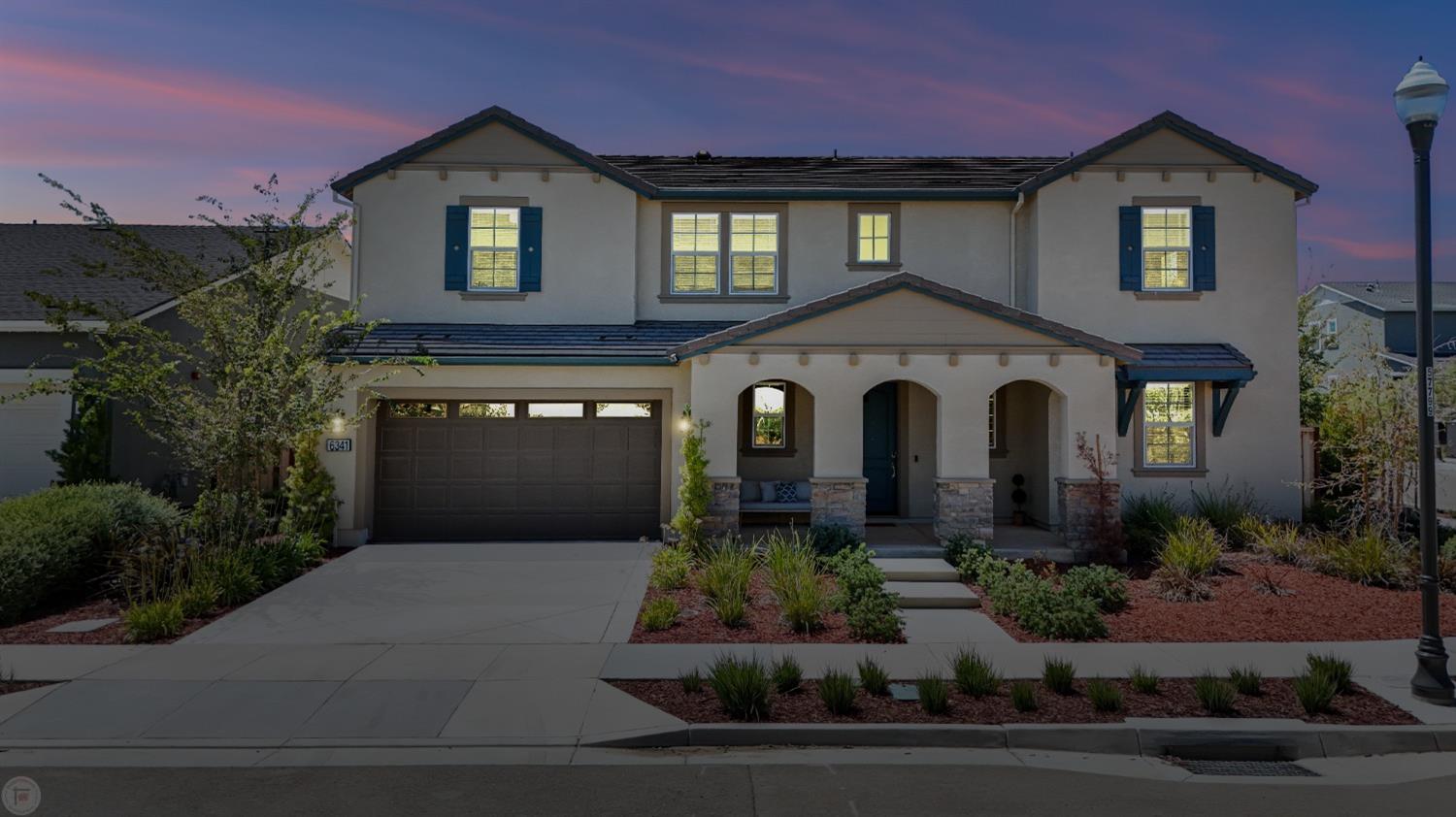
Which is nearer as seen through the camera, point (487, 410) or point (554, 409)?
point (487, 410)

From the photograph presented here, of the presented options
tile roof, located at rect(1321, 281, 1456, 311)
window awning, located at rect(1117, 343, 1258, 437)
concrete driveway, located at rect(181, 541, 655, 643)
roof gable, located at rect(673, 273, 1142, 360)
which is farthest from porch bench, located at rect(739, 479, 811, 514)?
tile roof, located at rect(1321, 281, 1456, 311)

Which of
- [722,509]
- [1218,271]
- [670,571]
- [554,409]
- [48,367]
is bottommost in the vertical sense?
[670,571]

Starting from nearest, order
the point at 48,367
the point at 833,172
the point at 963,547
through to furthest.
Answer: the point at 963,547
the point at 48,367
the point at 833,172

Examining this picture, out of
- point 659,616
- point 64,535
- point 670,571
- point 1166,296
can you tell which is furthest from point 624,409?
point 1166,296

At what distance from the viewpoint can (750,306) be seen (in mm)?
15359

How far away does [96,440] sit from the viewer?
46.3 ft

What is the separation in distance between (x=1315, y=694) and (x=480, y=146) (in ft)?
47.3

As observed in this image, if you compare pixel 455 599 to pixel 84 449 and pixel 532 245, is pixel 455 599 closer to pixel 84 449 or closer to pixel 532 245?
pixel 532 245

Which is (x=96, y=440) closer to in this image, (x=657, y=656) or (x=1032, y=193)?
(x=657, y=656)

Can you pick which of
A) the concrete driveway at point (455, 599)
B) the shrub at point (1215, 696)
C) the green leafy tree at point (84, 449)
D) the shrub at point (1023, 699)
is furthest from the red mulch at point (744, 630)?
the green leafy tree at point (84, 449)

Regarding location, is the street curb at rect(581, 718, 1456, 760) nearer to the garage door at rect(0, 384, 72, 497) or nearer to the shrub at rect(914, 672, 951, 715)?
the shrub at rect(914, 672, 951, 715)

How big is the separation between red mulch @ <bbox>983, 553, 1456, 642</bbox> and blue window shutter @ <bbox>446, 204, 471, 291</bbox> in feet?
35.6

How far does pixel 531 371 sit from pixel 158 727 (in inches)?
328

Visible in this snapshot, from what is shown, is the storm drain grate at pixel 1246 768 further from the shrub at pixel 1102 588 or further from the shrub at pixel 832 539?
the shrub at pixel 832 539
